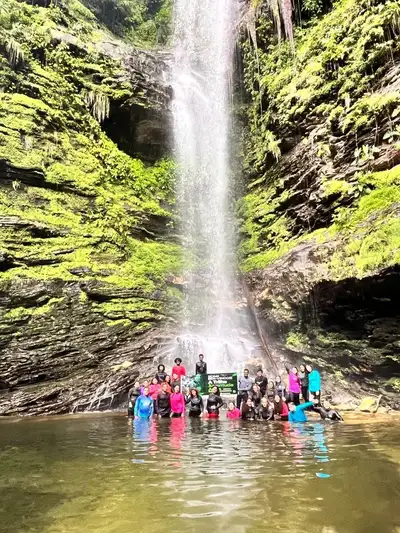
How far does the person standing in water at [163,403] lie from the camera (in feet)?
36.8

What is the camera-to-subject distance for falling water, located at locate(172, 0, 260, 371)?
18677 millimetres

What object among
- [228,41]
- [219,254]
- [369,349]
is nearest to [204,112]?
[228,41]

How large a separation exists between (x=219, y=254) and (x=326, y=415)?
11.9 m

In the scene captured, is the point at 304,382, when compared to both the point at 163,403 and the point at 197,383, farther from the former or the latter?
the point at 163,403

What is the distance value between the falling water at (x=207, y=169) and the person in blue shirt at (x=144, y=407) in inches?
198

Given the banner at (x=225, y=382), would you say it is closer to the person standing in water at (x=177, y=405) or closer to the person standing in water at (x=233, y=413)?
the person standing in water at (x=177, y=405)

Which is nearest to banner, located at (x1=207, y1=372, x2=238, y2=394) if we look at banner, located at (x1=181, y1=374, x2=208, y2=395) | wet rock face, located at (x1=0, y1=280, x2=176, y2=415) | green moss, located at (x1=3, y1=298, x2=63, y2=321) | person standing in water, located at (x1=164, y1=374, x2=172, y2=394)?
banner, located at (x1=181, y1=374, x2=208, y2=395)

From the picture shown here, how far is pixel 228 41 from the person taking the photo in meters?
23.9

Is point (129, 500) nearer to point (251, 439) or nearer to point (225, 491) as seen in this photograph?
point (225, 491)

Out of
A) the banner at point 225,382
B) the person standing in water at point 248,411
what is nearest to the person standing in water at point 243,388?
the person standing in water at point 248,411

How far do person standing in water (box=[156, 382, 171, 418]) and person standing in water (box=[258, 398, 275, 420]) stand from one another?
7.80 feet

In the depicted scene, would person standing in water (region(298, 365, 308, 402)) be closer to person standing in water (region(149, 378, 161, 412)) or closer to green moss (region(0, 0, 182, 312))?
person standing in water (region(149, 378, 161, 412))

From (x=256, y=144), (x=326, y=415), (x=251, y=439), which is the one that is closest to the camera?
(x=251, y=439)

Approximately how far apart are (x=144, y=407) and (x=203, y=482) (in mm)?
6586
